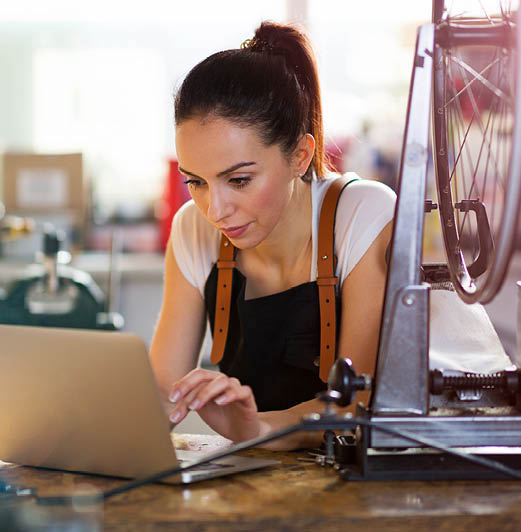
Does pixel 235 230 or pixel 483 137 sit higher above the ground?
pixel 483 137

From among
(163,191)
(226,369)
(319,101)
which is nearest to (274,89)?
(319,101)

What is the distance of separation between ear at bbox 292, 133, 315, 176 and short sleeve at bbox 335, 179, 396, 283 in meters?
0.11

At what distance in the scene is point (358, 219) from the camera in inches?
60.1

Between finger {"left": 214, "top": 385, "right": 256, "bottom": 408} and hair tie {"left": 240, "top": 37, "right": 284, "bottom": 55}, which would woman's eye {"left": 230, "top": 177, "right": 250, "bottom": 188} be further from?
finger {"left": 214, "top": 385, "right": 256, "bottom": 408}

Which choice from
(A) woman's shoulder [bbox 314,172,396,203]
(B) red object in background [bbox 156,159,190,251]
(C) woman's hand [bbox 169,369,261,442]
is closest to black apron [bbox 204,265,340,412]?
(A) woman's shoulder [bbox 314,172,396,203]

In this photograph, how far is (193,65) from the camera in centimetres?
149

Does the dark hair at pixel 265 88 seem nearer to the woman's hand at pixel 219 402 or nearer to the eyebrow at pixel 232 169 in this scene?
the eyebrow at pixel 232 169

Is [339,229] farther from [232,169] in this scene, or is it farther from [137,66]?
[137,66]

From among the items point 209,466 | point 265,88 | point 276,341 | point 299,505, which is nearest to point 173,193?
point 276,341

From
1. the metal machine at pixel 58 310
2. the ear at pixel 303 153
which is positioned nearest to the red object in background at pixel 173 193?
the metal machine at pixel 58 310

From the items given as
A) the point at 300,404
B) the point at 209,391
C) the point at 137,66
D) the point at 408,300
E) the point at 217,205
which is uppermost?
the point at 137,66

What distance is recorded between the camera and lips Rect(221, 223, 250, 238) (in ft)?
4.65

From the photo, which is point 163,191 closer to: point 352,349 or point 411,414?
point 352,349

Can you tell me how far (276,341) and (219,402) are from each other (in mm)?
561
